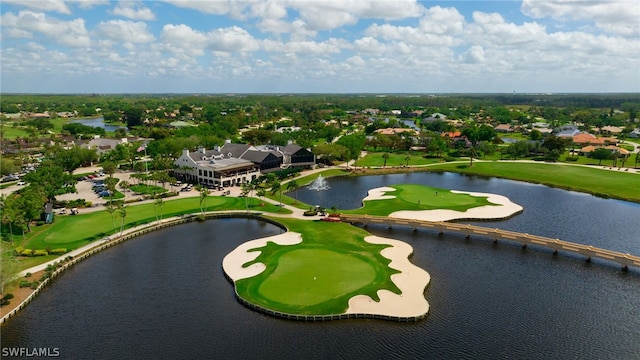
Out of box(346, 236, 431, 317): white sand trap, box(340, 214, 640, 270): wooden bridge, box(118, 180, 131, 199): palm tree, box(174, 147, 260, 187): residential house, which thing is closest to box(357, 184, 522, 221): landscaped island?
box(340, 214, 640, 270): wooden bridge

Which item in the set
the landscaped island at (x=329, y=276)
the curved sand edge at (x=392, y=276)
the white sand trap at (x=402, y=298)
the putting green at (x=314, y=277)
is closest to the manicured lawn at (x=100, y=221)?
the curved sand edge at (x=392, y=276)

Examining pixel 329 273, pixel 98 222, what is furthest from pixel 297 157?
pixel 329 273

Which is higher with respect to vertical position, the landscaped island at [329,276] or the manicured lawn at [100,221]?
the manicured lawn at [100,221]

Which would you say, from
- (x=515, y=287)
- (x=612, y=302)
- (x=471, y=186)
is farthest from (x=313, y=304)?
(x=471, y=186)

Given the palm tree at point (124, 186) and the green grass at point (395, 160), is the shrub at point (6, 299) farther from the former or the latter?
the green grass at point (395, 160)

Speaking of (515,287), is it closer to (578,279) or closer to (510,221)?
(578,279)

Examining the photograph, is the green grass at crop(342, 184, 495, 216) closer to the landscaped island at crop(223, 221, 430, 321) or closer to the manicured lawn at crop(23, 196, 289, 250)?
the landscaped island at crop(223, 221, 430, 321)
